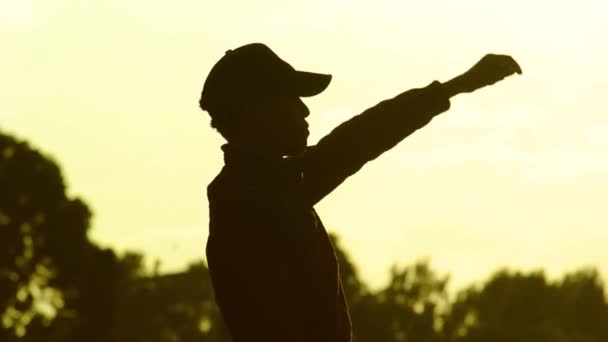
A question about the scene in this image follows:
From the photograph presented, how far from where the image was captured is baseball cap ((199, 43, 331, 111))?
6.09 m

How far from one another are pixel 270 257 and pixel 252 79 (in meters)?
0.94

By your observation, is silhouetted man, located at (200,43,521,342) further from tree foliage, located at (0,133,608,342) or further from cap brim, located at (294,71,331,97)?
tree foliage, located at (0,133,608,342)

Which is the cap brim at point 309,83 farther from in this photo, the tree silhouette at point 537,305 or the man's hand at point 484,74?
the tree silhouette at point 537,305

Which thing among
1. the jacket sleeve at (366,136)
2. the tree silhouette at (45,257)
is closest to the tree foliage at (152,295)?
the tree silhouette at (45,257)

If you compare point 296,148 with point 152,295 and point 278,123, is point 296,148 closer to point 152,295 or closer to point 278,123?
point 278,123

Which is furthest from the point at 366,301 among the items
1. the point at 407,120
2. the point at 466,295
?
the point at 407,120

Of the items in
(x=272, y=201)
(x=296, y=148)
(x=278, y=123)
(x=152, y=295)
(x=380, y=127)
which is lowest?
(x=272, y=201)

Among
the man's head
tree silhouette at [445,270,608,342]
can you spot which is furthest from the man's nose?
tree silhouette at [445,270,608,342]

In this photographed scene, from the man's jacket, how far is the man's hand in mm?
1160

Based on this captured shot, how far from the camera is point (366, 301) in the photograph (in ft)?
306

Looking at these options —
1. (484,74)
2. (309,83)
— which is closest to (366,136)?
(309,83)

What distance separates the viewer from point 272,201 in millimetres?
5871

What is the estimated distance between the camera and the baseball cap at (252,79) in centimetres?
609

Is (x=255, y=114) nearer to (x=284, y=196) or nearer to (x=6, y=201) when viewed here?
(x=284, y=196)
